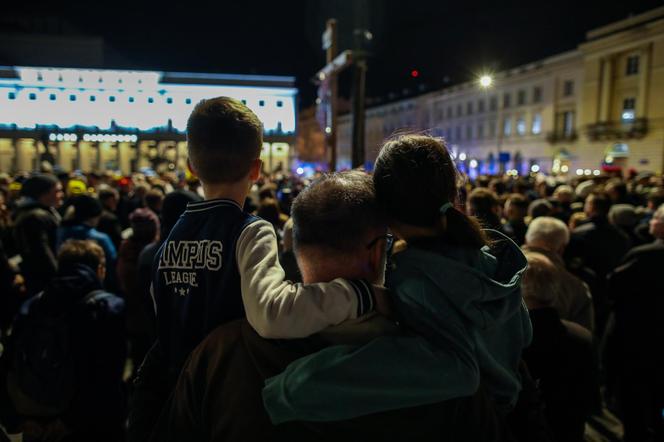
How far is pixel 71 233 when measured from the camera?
5.21 metres

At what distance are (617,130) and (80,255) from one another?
51324 mm

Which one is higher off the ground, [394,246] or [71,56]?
[71,56]

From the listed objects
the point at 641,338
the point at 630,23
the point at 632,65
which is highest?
the point at 630,23

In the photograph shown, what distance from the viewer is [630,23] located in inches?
1722

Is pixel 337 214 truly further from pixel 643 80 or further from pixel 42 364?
pixel 643 80

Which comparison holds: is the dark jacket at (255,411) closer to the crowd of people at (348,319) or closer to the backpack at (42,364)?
the crowd of people at (348,319)

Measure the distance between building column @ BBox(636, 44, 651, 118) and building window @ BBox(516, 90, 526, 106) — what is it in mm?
13560

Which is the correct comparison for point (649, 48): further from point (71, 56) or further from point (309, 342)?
point (71, 56)

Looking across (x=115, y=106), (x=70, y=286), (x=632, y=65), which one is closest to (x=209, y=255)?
(x=70, y=286)

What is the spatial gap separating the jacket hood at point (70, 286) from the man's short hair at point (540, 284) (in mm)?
2761

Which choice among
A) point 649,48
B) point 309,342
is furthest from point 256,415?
point 649,48

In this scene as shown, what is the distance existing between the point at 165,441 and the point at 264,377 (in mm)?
441

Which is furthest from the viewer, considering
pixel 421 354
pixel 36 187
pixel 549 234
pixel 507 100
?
pixel 507 100

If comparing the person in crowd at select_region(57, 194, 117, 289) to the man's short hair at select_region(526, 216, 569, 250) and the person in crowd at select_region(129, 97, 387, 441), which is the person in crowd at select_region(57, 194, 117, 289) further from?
the man's short hair at select_region(526, 216, 569, 250)
